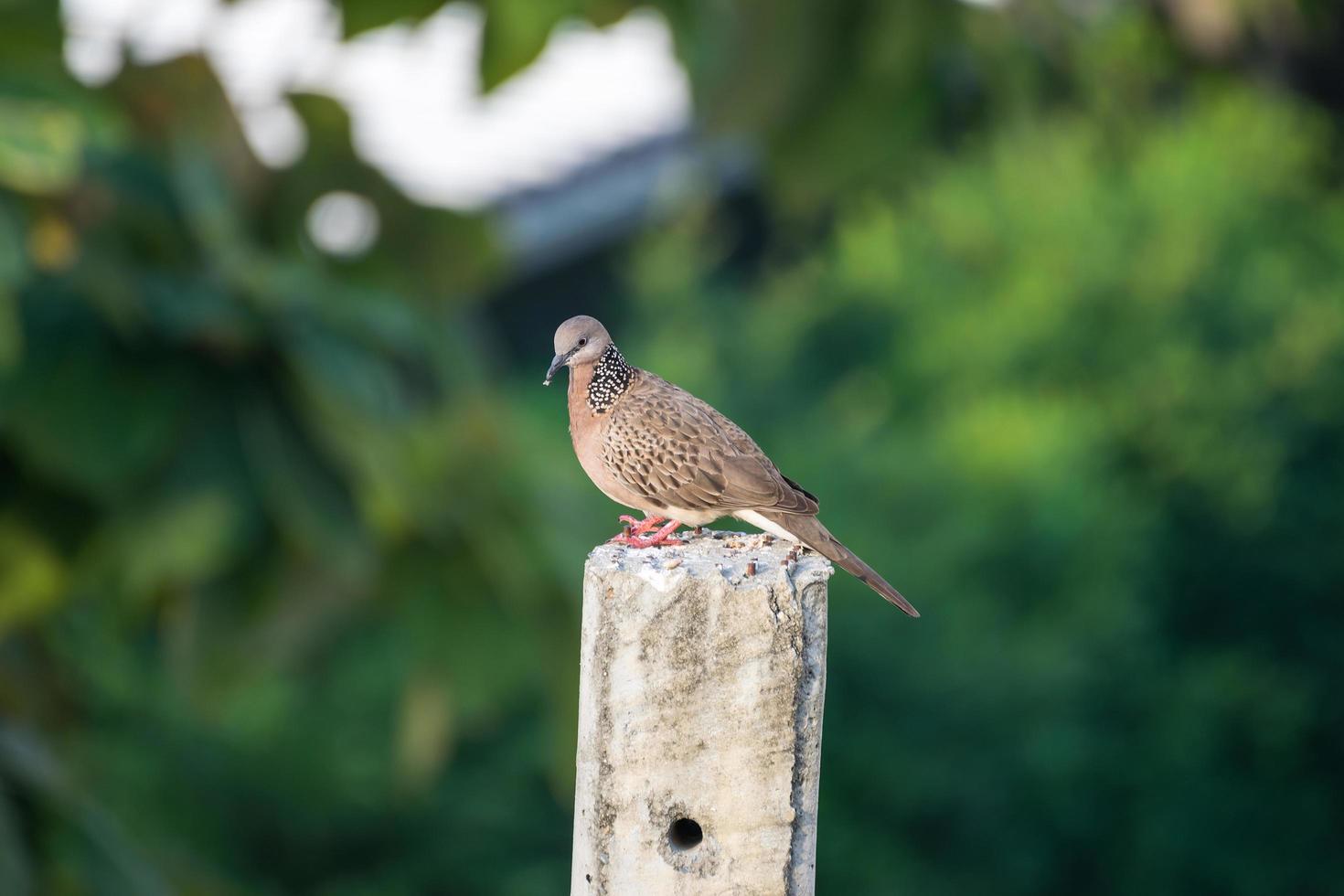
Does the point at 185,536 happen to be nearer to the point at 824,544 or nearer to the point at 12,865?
the point at 12,865

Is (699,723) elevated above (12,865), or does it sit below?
below

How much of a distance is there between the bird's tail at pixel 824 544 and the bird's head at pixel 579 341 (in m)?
0.47

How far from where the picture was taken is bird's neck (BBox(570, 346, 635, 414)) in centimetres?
393

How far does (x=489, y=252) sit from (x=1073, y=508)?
9.08 metres

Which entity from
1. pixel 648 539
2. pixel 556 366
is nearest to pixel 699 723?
pixel 648 539

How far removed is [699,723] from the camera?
134 inches

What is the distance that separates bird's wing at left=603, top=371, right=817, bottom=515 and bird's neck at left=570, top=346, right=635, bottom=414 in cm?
3

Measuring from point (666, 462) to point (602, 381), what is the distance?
23 centimetres

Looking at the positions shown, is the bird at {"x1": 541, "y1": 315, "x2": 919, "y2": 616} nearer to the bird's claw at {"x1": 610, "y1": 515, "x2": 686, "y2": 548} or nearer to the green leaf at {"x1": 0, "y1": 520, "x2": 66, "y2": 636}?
the bird's claw at {"x1": 610, "y1": 515, "x2": 686, "y2": 548}

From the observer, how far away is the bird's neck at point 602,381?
393 cm

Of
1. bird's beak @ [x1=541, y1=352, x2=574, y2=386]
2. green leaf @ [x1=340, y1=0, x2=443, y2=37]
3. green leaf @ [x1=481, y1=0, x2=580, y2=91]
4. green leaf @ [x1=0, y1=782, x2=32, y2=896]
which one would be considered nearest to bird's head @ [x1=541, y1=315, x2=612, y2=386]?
bird's beak @ [x1=541, y1=352, x2=574, y2=386]

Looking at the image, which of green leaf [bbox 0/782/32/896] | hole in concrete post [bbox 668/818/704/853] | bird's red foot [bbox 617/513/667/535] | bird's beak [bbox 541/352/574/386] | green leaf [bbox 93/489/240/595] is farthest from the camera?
green leaf [bbox 0/782/32/896]

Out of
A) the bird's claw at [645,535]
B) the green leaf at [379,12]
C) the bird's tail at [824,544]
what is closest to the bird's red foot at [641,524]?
the bird's claw at [645,535]

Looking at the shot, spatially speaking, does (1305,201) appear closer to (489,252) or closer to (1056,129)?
(1056,129)
